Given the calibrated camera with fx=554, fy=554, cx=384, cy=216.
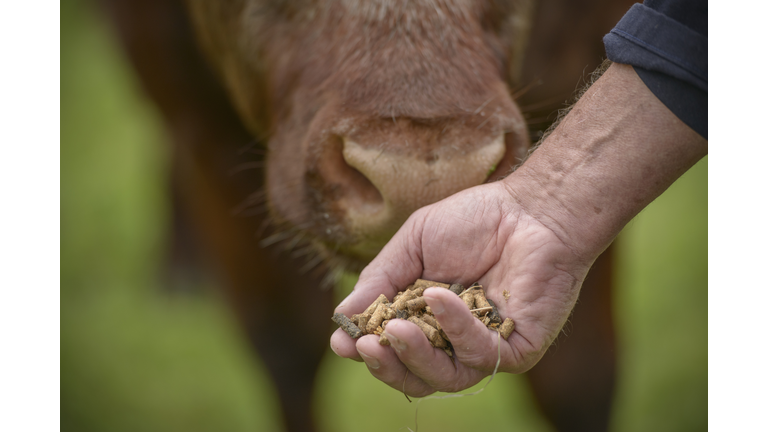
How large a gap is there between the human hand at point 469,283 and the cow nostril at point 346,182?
0.13 metres

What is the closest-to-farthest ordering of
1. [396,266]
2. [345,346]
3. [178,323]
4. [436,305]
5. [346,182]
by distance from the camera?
1. [436,305]
2. [345,346]
3. [396,266]
4. [346,182]
5. [178,323]

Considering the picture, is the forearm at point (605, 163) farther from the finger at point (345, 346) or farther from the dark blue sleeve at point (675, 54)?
the finger at point (345, 346)

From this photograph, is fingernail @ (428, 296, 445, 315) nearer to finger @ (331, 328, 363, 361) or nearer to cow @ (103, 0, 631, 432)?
finger @ (331, 328, 363, 361)

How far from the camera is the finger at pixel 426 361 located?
32.4 inches

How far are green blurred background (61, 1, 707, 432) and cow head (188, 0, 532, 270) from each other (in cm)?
129

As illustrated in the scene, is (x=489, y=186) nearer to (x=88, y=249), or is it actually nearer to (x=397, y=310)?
(x=397, y=310)

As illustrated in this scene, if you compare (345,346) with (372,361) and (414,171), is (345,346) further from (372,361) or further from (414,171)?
(414,171)

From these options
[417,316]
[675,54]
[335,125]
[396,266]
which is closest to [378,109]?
[335,125]

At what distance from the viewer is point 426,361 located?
0.86m

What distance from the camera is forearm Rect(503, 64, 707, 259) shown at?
37.0 inches

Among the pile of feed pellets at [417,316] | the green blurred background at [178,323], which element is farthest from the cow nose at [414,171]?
the green blurred background at [178,323]

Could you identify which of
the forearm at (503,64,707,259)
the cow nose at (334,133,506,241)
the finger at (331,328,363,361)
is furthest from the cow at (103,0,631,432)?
the finger at (331,328,363,361)

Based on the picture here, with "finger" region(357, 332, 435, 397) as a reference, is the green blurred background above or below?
below

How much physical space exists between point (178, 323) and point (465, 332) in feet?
9.20
